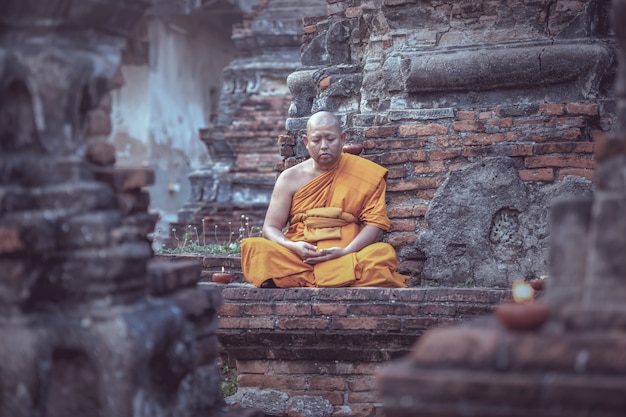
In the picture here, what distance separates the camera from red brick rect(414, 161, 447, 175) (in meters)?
6.01

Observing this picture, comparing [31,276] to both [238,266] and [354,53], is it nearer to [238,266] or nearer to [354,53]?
[238,266]

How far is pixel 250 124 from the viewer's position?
1106 cm

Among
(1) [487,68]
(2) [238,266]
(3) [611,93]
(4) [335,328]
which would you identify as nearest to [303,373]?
(4) [335,328]

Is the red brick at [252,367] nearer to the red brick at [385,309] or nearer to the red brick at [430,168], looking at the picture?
the red brick at [385,309]

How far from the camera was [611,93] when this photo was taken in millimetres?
6078

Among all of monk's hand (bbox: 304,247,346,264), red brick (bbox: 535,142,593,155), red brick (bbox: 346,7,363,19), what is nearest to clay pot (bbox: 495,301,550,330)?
monk's hand (bbox: 304,247,346,264)

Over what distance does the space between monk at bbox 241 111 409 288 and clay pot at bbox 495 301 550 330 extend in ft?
9.98

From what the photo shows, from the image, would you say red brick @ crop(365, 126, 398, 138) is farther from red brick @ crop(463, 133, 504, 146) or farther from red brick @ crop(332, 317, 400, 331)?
red brick @ crop(332, 317, 400, 331)

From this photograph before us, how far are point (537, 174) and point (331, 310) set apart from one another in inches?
60.0

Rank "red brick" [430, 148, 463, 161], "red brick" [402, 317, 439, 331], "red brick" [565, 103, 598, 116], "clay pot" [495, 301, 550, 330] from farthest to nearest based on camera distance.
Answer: "red brick" [430, 148, 463, 161] < "red brick" [565, 103, 598, 116] < "red brick" [402, 317, 439, 331] < "clay pot" [495, 301, 550, 330]

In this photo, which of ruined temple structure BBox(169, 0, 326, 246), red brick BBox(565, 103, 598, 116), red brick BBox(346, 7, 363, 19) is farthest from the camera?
ruined temple structure BBox(169, 0, 326, 246)

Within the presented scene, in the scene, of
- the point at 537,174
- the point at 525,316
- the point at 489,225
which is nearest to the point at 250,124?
the point at 489,225

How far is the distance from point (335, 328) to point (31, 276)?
2564mm

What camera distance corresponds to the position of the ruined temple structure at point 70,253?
281cm
